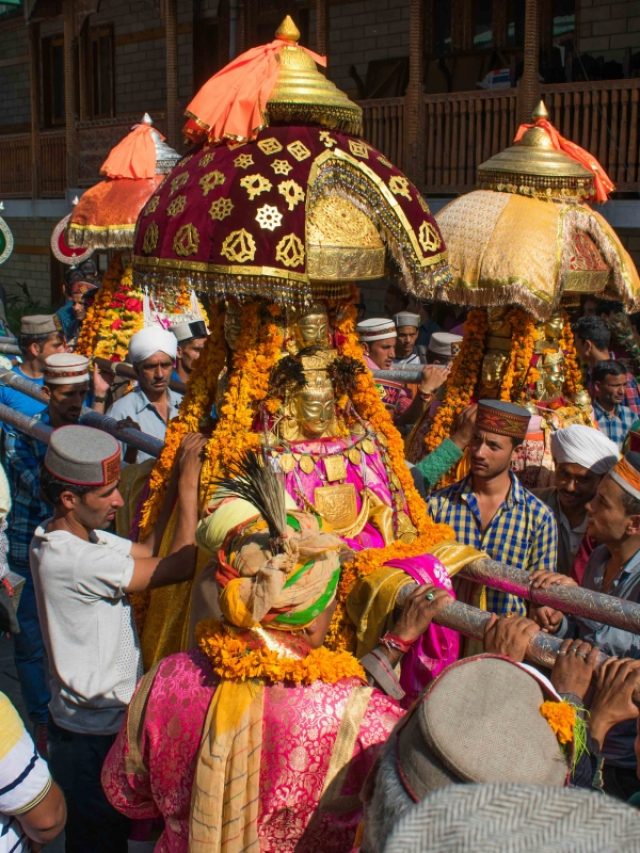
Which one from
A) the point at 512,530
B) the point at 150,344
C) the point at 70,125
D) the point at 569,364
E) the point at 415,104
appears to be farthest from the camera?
the point at 70,125

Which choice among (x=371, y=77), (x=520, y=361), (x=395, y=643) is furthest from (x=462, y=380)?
(x=371, y=77)

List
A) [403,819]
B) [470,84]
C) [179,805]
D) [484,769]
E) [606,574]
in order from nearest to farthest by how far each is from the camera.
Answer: [403,819] → [484,769] → [179,805] → [606,574] → [470,84]

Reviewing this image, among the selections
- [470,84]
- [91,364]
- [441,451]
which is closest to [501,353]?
[441,451]

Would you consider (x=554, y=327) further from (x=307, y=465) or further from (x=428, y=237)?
(x=307, y=465)

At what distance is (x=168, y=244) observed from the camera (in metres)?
4.12

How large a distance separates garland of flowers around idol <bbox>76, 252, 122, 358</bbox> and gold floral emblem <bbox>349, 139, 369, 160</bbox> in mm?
3967

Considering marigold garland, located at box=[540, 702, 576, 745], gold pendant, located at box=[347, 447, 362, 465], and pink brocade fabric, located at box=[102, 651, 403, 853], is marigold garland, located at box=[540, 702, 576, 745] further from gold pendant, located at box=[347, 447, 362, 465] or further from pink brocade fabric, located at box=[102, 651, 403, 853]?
gold pendant, located at box=[347, 447, 362, 465]

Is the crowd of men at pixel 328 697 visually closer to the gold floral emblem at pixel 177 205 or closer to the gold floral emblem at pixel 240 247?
the gold floral emblem at pixel 240 247

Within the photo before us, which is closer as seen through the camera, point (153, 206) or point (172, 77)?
point (153, 206)

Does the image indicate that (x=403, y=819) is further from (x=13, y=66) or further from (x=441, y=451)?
(x=13, y=66)

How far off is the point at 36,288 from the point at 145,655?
19025 mm

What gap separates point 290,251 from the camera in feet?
13.0

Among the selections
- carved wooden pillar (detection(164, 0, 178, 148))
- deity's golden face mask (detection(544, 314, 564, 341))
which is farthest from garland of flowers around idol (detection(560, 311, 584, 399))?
carved wooden pillar (detection(164, 0, 178, 148))

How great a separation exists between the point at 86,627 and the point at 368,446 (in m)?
1.42
